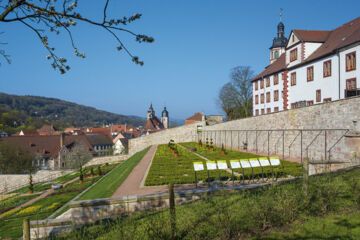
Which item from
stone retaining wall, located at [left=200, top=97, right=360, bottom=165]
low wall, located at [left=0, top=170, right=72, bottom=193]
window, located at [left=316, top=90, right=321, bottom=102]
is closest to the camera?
stone retaining wall, located at [left=200, top=97, right=360, bottom=165]

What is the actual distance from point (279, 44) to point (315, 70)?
20.7 m

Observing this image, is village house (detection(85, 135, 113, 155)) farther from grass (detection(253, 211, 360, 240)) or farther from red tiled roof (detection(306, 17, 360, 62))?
grass (detection(253, 211, 360, 240))

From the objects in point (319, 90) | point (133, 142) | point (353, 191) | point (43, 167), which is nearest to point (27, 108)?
point (43, 167)

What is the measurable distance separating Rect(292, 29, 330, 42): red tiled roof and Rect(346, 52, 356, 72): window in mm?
7059

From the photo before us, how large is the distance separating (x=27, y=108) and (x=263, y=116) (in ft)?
579

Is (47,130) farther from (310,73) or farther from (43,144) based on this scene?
(310,73)

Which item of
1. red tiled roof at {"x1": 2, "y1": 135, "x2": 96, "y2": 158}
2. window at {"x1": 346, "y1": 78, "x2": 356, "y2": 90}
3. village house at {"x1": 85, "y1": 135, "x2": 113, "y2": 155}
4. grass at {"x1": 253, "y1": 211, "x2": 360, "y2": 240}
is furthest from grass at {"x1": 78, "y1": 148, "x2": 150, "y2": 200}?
village house at {"x1": 85, "y1": 135, "x2": 113, "y2": 155}

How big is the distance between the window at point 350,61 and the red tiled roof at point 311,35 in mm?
7059

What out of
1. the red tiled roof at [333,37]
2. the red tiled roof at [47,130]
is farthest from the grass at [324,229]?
the red tiled roof at [47,130]

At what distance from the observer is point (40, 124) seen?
124m

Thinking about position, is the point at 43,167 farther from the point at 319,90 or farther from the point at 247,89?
the point at 319,90

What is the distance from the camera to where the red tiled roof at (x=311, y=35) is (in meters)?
28.5

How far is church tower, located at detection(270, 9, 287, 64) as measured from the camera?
45281 mm

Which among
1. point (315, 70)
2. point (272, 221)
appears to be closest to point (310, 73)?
point (315, 70)
